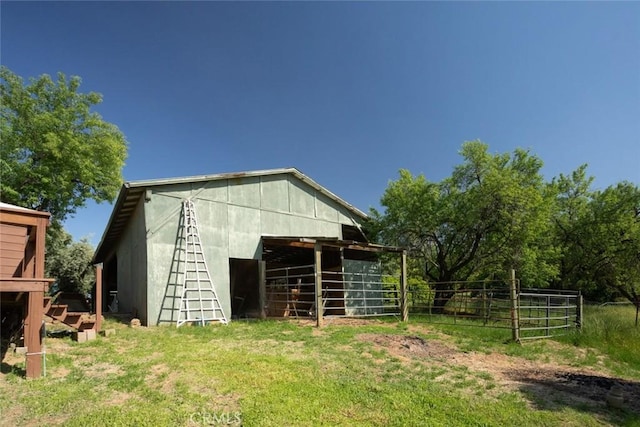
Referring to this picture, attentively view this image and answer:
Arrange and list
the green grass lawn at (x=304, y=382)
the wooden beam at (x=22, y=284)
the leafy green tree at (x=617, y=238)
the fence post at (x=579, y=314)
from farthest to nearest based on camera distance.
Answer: the leafy green tree at (x=617, y=238), the fence post at (x=579, y=314), the wooden beam at (x=22, y=284), the green grass lawn at (x=304, y=382)

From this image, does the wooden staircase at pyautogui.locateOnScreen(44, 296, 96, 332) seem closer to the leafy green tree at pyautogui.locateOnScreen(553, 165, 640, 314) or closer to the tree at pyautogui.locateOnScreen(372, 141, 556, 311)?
the tree at pyautogui.locateOnScreen(372, 141, 556, 311)

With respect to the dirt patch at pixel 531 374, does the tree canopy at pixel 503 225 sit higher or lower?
higher

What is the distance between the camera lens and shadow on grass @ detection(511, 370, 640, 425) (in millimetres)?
4344

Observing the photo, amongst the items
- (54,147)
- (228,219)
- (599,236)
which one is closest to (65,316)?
(228,219)

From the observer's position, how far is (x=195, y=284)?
1096 centimetres

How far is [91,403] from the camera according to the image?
14.1 ft

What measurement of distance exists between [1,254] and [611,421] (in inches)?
340

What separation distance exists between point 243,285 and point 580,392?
13.6 meters

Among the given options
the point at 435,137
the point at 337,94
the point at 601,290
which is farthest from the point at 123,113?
the point at 601,290

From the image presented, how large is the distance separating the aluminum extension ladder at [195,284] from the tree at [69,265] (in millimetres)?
16036

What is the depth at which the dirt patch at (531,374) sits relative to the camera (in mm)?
4762

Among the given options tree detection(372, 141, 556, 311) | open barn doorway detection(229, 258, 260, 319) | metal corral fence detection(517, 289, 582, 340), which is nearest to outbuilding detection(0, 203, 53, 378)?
open barn doorway detection(229, 258, 260, 319)

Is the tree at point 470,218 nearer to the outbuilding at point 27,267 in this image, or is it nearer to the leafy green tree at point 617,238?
the leafy green tree at point 617,238

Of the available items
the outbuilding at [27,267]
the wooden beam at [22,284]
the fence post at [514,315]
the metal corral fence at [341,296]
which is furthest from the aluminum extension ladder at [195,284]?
the fence post at [514,315]
